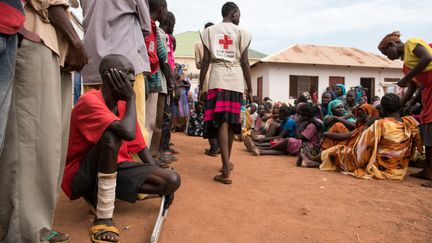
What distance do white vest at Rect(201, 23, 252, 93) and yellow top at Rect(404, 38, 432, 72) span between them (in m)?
1.93

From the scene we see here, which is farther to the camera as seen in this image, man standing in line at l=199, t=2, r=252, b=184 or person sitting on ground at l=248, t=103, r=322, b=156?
person sitting on ground at l=248, t=103, r=322, b=156

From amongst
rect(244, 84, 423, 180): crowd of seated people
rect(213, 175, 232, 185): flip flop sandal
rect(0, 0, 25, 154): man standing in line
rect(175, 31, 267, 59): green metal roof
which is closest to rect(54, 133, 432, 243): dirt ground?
rect(213, 175, 232, 185): flip flop sandal

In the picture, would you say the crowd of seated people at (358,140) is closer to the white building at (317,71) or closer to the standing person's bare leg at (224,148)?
the standing person's bare leg at (224,148)

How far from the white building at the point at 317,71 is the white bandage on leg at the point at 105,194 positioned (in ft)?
54.4

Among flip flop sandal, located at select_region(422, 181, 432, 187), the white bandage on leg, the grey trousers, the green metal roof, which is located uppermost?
the green metal roof

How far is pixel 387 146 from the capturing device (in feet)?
13.7

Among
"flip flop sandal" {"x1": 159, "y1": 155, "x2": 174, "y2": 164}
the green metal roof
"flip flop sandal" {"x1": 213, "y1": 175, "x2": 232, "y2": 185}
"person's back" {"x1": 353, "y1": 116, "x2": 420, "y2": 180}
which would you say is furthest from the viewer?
the green metal roof

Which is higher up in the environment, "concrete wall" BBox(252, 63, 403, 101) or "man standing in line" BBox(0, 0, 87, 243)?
"concrete wall" BBox(252, 63, 403, 101)

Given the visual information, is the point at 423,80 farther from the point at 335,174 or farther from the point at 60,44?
the point at 60,44

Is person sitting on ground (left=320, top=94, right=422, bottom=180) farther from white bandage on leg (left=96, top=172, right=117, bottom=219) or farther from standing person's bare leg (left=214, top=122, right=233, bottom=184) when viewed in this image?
white bandage on leg (left=96, top=172, right=117, bottom=219)

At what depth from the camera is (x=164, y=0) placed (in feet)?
12.5

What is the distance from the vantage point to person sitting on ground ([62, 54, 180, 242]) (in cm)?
212

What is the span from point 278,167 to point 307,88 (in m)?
15.2

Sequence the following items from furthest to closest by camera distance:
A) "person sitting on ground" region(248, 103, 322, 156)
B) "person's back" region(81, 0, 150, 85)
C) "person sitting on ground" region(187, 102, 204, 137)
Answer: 1. "person sitting on ground" region(187, 102, 204, 137)
2. "person sitting on ground" region(248, 103, 322, 156)
3. "person's back" region(81, 0, 150, 85)
